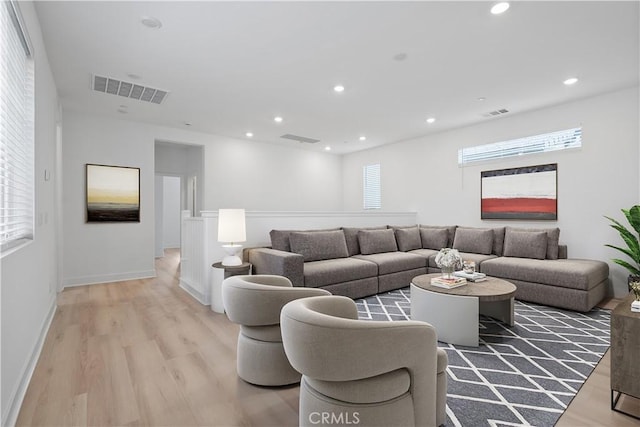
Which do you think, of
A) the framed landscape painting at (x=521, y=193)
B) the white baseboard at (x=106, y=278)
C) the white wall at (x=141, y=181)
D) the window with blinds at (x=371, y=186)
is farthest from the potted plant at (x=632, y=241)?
the white baseboard at (x=106, y=278)

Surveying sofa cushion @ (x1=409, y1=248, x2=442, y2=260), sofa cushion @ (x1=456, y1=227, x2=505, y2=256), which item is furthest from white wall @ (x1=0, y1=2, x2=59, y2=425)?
sofa cushion @ (x1=456, y1=227, x2=505, y2=256)

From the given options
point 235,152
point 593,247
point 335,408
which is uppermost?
point 235,152

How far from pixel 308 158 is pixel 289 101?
3.22 metres

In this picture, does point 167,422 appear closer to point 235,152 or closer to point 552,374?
point 552,374

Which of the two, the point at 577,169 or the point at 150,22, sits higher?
the point at 150,22

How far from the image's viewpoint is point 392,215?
6074 millimetres

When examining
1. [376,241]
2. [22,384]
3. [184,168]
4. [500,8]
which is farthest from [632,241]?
[184,168]

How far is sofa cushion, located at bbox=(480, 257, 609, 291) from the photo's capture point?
11.5 feet

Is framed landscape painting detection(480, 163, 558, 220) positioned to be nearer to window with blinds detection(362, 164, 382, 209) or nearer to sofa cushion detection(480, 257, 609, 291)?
sofa cushion detection(480, 257, 609, 291)

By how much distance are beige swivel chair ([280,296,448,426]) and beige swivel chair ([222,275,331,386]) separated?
1.83ft

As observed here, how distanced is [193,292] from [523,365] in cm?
383

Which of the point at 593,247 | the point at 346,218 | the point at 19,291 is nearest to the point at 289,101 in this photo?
the point at 346,218

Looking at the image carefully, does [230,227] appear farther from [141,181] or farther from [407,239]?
[407,239]

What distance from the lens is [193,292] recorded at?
4320 mm
